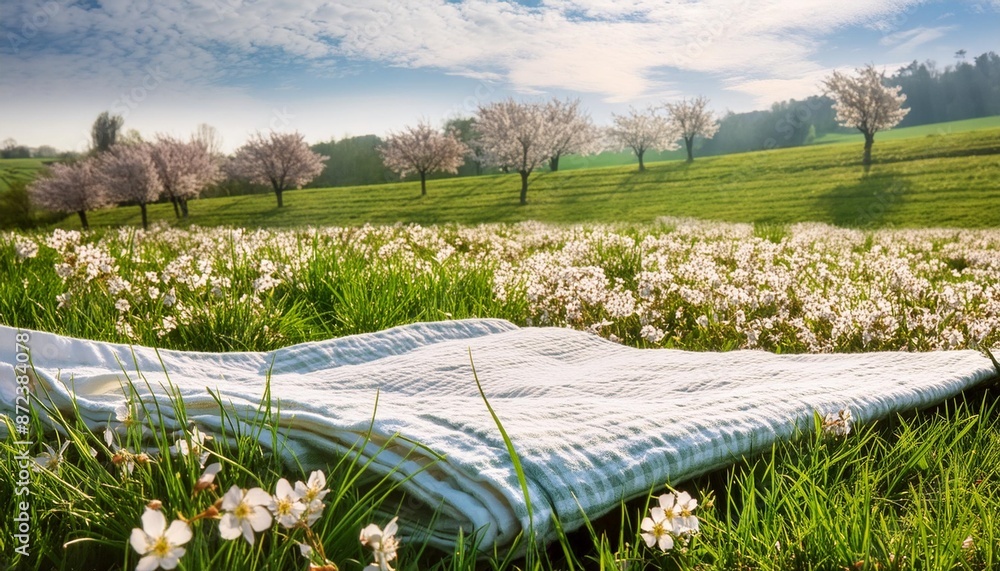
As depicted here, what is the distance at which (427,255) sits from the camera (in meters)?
7.59

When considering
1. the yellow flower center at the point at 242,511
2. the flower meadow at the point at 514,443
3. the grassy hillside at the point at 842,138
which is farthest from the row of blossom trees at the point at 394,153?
the yellow flower center at the point at 242,511

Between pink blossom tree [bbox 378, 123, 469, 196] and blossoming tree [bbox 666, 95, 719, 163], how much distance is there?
23.5 metres

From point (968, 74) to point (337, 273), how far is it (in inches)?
2794

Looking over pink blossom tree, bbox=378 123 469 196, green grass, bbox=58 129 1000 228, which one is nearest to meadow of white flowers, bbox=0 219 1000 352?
green grass, bbox=58 129 1000 228

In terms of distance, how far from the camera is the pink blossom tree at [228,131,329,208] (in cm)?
5638

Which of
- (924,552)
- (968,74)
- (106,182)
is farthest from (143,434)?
(968,74)

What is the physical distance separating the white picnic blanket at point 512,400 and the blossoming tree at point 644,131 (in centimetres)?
6814

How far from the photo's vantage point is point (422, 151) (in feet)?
194

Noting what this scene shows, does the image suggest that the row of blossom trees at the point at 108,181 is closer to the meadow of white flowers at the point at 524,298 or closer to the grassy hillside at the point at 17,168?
the grassy hillside at the point at 17,168

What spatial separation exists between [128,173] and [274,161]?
12473mm

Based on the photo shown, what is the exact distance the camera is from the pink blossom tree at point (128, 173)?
46.0 meters

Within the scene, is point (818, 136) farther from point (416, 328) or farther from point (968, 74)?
point (416, 328)

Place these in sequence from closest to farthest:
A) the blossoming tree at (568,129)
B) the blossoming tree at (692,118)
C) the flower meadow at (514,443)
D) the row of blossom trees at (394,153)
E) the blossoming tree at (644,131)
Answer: the flower meadow at (514,443), the row of blossom trees at (394,153), the blossoming tree at (568,129), the blossoming tree at (644,131), the blossoming tree at (692,118)

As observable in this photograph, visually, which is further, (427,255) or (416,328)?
(427,255)
